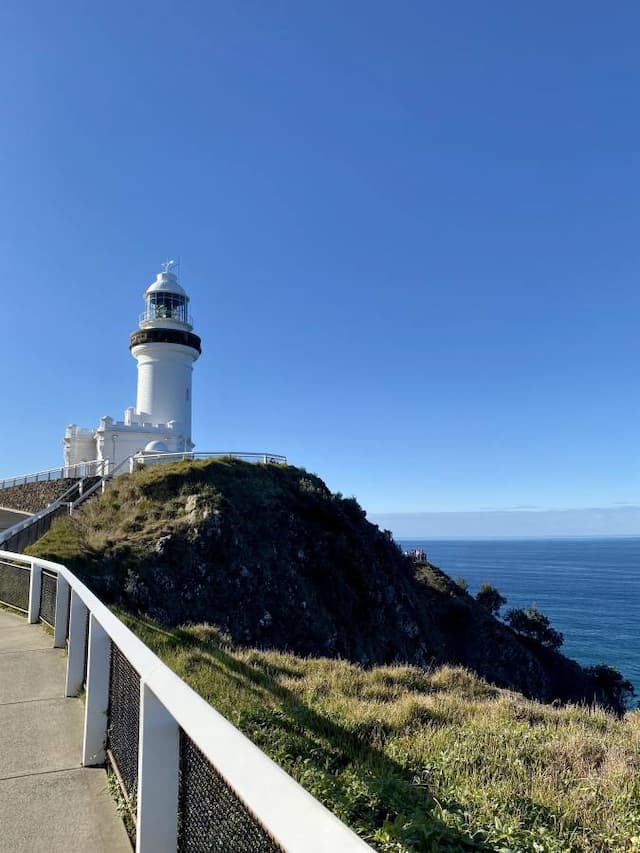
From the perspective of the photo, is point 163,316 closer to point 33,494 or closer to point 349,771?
point 33,494

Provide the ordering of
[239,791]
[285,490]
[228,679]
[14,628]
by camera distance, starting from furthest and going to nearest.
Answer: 1. [285,490]
2. [14,628]
3. [228,679]
4. [239,791]

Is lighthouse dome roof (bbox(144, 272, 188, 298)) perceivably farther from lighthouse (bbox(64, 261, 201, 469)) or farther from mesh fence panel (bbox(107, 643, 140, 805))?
mesh fence panel (bbox(107, 643, 140, 805))

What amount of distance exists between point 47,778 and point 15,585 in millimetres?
7200

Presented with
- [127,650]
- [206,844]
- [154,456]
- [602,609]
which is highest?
[154,456]

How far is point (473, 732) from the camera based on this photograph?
514 cm

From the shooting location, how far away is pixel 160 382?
35.0 meters

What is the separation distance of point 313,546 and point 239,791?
2303 centimetres

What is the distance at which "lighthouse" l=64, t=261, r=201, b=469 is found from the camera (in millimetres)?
34062

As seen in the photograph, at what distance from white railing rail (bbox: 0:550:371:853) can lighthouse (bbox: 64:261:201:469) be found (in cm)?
2963

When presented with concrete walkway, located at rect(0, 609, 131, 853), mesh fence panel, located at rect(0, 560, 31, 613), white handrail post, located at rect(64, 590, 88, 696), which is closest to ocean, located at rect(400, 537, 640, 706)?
mesh fence panel, located at rect(0, 560, 31, 613)

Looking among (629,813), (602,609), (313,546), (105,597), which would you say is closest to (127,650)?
(629,813)

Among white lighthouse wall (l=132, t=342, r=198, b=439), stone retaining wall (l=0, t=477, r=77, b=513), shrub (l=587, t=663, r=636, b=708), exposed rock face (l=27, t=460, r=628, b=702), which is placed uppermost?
white lighthouse wall (l=132, t=342, r=198, b=439)

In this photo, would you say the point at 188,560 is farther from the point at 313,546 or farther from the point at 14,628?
the point at 14,628

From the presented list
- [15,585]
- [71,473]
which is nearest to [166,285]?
[71,473]
